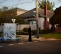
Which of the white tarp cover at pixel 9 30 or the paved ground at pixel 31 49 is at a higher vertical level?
the white tarp cover at pixel 9 30

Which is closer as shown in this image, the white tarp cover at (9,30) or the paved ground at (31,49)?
the paved ground at (31,49)

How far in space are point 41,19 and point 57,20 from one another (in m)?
19.4

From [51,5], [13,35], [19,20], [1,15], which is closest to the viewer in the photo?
[13,35]

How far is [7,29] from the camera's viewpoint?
76.8 feet

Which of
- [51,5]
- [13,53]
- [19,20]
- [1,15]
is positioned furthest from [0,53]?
[51,5]

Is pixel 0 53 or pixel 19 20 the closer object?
pixel 0 53

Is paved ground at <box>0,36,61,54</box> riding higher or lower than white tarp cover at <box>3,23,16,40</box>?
lower

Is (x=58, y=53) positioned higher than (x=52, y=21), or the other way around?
(x=52, y=21)

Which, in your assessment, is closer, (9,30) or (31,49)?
(31,49)

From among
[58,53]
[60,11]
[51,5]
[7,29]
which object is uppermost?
[51,5]

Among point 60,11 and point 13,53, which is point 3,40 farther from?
point 60,11

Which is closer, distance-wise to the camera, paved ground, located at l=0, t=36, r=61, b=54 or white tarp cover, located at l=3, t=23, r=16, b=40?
paved ground, located at l=0, t=36, r=61, b=54

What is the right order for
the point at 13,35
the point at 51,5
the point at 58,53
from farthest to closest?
the point at 51,5
the point at 13,35
the point at 58,53

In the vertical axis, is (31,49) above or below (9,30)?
below
